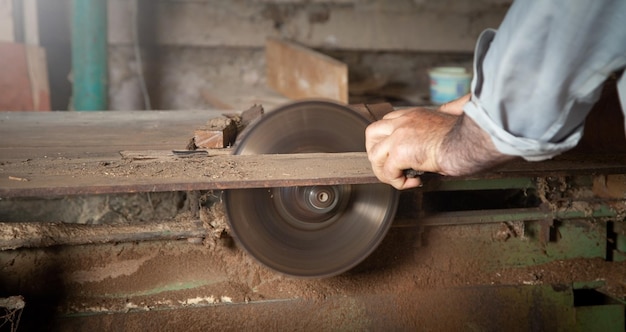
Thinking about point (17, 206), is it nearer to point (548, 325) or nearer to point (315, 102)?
point (315, 102)

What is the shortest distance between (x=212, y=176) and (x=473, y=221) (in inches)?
39.2

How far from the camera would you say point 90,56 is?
12.3 ft

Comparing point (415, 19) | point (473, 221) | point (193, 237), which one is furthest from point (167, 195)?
point (415, 19)

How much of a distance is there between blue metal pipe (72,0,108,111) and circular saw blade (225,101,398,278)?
7.18 feet

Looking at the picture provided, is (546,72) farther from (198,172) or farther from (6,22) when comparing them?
(6,22)

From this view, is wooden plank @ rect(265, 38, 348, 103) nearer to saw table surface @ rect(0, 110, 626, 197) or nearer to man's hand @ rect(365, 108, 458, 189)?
saw table surface @ rect(0, 110, 626, 197)

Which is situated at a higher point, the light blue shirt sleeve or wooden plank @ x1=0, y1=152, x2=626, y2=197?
the light blue shirt sleeve

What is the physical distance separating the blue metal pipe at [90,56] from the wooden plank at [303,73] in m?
1.05

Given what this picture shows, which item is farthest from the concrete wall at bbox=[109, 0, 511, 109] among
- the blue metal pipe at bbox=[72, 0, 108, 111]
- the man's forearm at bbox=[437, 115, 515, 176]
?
the man's forearm at bbox=[437, 115, 515, 176]

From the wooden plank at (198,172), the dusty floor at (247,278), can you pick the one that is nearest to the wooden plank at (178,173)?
the wooden plank at (198,172)

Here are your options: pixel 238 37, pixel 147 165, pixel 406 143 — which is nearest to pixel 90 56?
pixel 238 37

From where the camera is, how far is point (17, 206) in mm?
2688

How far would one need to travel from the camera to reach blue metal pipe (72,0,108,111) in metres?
3.69

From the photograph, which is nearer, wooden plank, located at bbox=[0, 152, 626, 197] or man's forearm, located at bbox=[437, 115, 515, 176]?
man's forearm, located at bbox=[437, 115, 515, 176]
